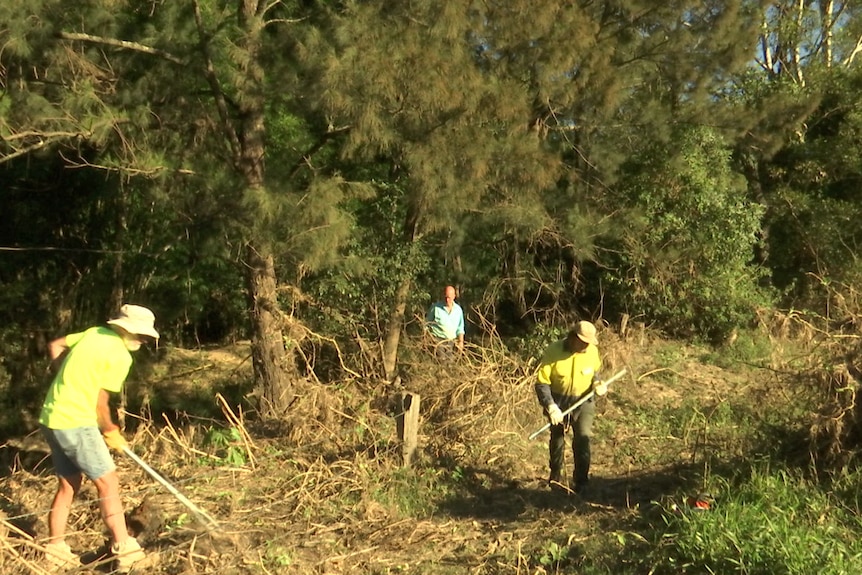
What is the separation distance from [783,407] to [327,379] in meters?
4.61

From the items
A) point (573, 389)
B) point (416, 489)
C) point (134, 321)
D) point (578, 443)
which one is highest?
point (134, 321)

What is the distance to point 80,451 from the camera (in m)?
4.51

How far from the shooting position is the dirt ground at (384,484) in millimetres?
4926

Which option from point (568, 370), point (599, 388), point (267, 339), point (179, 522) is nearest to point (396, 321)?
point (267, 339)

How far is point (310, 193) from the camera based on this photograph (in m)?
7.48

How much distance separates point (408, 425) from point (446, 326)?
255 cm

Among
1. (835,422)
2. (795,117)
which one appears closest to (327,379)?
(835,422)

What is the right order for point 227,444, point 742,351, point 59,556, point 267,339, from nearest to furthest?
point 59,556, point 227,444, point 267,339, point 742,351

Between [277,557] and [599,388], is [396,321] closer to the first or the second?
[599,388]

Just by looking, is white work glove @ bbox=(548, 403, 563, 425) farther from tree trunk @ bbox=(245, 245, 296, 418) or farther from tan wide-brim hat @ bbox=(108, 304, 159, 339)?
tree trunk @ bbox=(245, 245, 296, 418)

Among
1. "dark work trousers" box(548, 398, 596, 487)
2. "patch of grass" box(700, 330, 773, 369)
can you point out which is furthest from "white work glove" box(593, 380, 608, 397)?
"patch of grass" box(700, 330, 773, 369)

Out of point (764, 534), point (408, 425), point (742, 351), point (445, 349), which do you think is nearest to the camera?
point (764, 534)

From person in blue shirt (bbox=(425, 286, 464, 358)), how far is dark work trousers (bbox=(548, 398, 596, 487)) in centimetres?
262

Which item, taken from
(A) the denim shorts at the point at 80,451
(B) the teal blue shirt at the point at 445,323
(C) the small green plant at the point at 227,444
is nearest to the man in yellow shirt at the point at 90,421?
(A) the denim shorts at the point at 80,451
